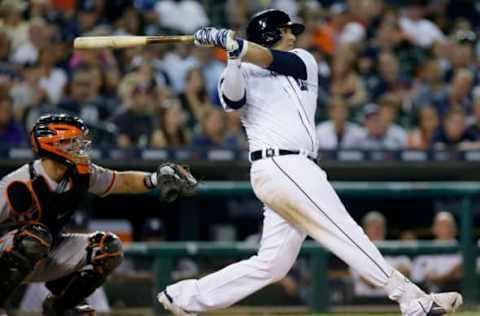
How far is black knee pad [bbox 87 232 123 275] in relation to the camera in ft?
20.6

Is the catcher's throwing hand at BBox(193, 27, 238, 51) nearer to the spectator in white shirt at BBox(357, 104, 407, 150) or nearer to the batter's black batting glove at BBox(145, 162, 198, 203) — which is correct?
the batter's black batting glove at BBox(145, 162, 198, 203)

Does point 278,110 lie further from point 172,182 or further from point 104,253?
point 104,253

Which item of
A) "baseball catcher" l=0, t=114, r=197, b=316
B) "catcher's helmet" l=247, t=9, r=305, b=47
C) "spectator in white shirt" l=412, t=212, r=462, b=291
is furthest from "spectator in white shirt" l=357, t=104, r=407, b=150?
"baseball catcher" l=0, t=114, r=197, b=316

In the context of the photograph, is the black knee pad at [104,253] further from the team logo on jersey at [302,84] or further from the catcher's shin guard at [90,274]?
the team logo on jersey at [302,84]

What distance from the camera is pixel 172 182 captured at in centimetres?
618

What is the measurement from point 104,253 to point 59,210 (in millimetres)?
308

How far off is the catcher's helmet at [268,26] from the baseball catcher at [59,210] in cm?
76

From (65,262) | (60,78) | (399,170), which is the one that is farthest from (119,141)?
(65,262)

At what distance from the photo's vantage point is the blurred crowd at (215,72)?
9.80 metres

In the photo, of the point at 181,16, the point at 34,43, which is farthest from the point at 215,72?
the point at 34,43

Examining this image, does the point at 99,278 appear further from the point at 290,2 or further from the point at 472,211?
the point at 290,2

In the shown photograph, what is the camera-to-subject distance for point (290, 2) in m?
12.6

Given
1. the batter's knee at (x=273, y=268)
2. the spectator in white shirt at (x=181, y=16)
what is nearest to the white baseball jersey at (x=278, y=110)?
the batter's knee at (x=273, y=268)

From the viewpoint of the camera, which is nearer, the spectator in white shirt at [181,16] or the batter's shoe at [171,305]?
the batter's shoe at [171,305]
